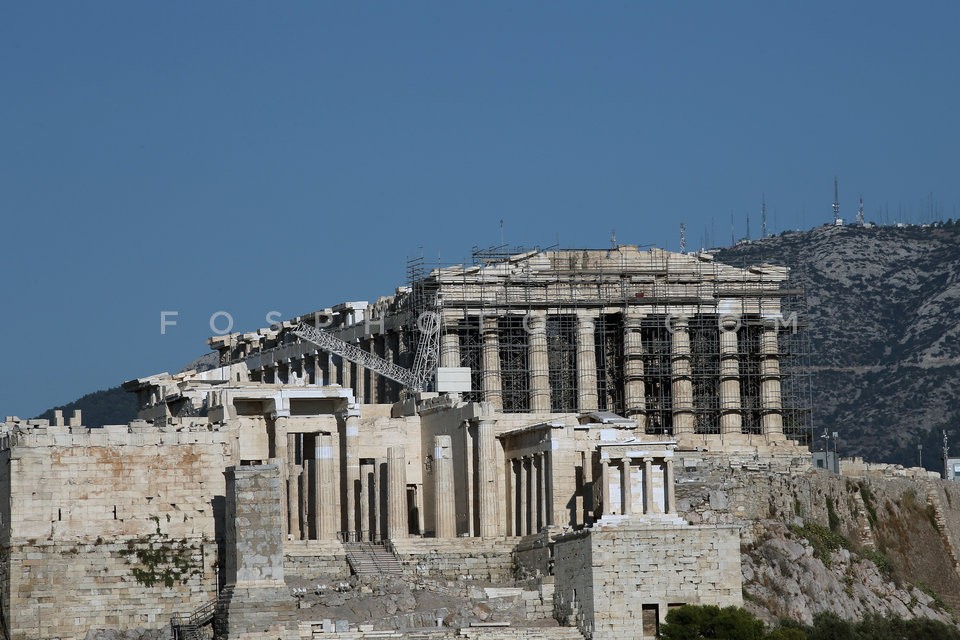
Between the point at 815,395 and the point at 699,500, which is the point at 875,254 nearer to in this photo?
the point at 815,395

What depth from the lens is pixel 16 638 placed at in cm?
7819

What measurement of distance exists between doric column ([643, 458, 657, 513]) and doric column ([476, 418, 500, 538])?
7.18m

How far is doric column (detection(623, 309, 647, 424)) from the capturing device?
4306 inches

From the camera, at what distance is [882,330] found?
18462 cm

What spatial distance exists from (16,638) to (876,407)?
4308 inches

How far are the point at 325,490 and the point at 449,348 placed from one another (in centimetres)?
1891

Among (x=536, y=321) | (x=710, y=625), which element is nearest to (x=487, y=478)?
(x=710, y=625)

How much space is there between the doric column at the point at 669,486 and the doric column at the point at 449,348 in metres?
24.0

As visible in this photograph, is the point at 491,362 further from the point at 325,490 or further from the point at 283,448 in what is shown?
the point at 325,490

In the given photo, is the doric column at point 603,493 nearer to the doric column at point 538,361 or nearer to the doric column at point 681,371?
the doric column at point 538,361

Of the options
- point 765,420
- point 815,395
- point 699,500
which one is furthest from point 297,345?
point 815,395

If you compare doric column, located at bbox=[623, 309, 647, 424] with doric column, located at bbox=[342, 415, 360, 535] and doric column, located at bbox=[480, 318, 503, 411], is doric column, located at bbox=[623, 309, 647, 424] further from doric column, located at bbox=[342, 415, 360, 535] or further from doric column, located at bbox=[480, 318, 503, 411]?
doric column, located at bbox=[342, 415, 360, 535]

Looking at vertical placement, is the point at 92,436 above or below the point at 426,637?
above

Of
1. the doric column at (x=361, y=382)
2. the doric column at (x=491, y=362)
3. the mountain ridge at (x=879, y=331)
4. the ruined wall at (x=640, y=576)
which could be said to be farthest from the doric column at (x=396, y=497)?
the mountain ridge at (x=879, y=331)
